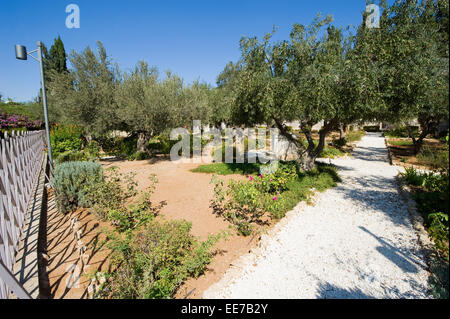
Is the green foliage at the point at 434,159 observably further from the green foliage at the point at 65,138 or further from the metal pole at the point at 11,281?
the green foliage at the point at 65,138

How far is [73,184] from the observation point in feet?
19.7

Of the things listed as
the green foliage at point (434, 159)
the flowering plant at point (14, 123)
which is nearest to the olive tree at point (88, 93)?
the flowering plant at point (14, 123)

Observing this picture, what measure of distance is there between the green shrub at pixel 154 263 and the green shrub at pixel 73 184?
3.05 m

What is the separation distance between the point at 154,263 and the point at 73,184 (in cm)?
451

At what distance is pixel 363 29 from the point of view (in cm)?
677

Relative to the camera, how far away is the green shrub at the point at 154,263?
2.84 meters

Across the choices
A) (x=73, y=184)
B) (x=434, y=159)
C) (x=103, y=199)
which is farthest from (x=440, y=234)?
(x=434, y=159)

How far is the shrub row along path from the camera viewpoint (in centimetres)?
319

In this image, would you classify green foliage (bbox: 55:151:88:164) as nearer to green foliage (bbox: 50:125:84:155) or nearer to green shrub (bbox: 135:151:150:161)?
green foliage (bbox: 50:125:84:155)

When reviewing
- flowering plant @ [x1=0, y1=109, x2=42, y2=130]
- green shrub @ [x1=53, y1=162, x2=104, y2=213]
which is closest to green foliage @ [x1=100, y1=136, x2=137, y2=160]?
flowering plant @ [x1=0, y1=109, x2=42, y2=130]

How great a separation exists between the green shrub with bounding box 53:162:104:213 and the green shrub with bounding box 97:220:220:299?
305 centimetres

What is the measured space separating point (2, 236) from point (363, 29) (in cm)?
1014

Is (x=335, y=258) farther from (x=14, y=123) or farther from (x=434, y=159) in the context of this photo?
(x=14, y=123)

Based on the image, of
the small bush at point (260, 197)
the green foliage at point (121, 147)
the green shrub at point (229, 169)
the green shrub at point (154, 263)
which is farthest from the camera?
the green foliage at point (121, 147)
